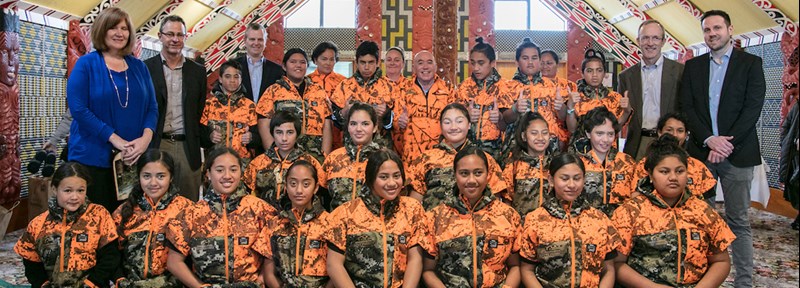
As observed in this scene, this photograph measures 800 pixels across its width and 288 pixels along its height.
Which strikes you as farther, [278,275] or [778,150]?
[778,150]

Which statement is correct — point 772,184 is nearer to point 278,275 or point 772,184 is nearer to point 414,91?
point 414,91

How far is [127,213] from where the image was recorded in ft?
9.70

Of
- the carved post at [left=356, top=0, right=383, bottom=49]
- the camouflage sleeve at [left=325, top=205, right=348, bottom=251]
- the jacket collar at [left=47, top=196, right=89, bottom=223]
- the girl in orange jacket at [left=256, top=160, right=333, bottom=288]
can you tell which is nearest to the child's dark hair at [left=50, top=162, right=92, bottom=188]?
the jacket collar at [left=47, top=196, right=89, bottom=223]

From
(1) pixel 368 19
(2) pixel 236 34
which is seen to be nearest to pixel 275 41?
(2) pixel 236 34

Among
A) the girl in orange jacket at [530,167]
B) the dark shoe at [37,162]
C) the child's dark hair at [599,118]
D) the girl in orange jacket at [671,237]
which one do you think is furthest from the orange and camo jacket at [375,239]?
the dark shoe at [37,162]

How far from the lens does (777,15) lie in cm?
592

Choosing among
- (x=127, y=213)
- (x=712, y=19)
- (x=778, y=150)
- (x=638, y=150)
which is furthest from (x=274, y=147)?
(x=778, y=150)

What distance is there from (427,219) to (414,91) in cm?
131

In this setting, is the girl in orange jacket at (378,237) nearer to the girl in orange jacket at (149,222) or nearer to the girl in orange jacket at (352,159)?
the girl in orange jacket at (352,159)

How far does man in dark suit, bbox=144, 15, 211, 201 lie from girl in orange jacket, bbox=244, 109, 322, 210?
0.33 metres

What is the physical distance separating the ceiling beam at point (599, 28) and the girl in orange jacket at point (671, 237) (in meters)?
6.94

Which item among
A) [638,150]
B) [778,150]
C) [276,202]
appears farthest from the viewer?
[778,150]

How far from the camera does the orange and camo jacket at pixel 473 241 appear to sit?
276 centimetres

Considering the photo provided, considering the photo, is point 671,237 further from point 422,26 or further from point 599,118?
point 422,26
